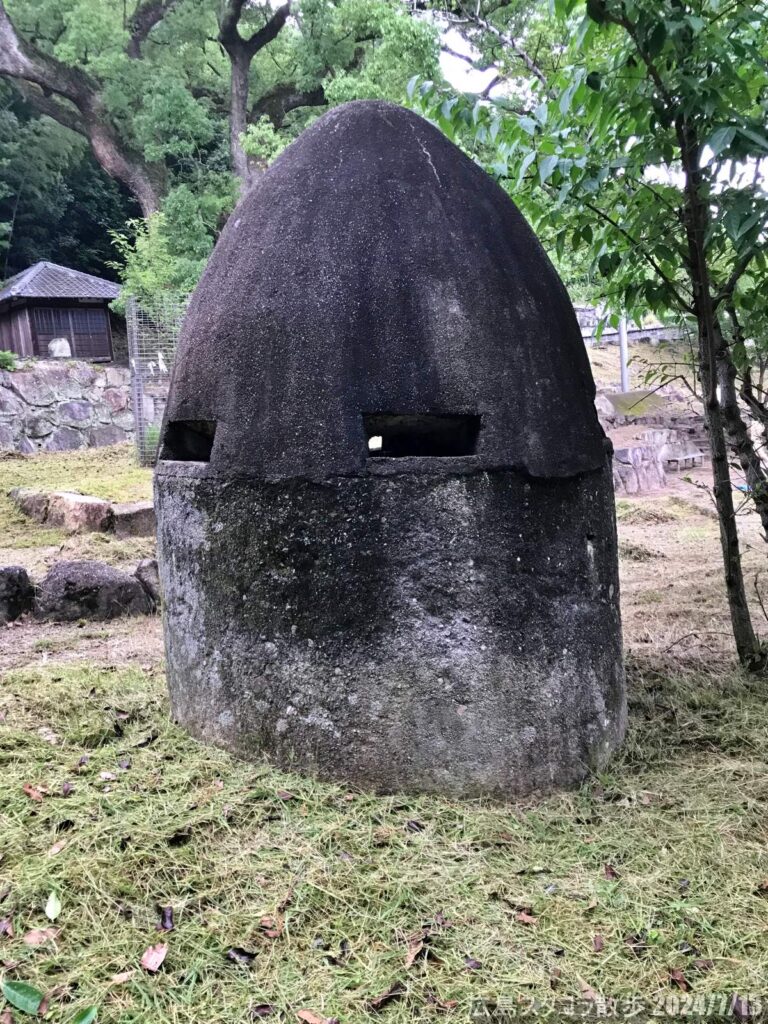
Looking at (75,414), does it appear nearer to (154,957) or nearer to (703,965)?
(154,957)

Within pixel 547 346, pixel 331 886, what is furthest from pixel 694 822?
pixel 547 346

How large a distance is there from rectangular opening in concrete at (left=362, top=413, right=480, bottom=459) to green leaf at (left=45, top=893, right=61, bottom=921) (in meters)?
1.95

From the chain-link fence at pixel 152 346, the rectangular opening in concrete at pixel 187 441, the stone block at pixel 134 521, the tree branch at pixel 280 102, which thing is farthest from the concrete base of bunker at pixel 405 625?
the tree branch at pixel 280 102

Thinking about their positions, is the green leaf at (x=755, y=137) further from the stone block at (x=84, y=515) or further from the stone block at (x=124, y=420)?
the stone block at (x=124, y=420)

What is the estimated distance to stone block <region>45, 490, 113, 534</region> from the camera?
367 inches

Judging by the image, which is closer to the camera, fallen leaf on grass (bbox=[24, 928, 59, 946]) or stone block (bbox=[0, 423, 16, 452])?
fallen leaf on grass (bbox=[24, 928, 59, 946])

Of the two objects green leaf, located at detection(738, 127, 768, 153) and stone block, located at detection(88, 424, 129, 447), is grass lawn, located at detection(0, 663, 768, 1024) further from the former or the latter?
stone block, located at detection(88, 424, 129, 447)

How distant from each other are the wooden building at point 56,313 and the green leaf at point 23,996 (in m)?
21.1

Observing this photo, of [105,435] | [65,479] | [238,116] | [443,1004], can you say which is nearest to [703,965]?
[443,1004]

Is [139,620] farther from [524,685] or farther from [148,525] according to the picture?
[524,685]

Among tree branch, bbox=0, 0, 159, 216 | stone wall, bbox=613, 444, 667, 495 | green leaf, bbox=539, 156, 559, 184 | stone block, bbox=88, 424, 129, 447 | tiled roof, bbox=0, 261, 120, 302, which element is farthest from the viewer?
tiled roof, bbox=0, 261, 120, 302

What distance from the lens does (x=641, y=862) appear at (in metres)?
2.76

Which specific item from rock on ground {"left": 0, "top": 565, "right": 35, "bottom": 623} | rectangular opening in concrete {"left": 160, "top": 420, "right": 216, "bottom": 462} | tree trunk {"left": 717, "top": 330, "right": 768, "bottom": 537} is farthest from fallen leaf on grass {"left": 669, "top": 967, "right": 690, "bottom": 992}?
rock on ground {"left": 0, "top": 565, "right": 35, "bottom": 623}

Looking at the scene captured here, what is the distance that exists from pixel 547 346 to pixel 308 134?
5.20 ft
